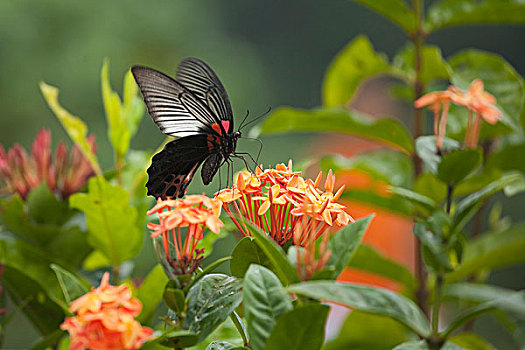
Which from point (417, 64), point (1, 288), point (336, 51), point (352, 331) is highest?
point (417, 64)

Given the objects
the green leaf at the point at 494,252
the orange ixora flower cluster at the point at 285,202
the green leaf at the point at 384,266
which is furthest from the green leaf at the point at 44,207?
the green leaf at the point at 494,252

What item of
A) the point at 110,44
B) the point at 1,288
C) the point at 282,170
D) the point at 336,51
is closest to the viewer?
the point at 282,170

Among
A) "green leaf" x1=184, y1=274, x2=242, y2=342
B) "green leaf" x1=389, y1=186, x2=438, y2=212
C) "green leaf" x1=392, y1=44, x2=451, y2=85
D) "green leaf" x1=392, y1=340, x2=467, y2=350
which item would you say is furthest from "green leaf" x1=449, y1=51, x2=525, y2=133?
"green leaf" x1=184, y1=274, x2=242, y2=342

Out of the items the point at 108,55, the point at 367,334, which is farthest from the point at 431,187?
the point at 108,55

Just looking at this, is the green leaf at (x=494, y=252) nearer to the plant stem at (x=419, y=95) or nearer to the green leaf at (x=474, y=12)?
the plant stem at (x=419, y=95)

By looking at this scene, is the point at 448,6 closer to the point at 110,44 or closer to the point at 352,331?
the point at 352,331

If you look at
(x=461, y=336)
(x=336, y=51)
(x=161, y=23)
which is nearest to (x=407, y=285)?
(x=461, y=336)

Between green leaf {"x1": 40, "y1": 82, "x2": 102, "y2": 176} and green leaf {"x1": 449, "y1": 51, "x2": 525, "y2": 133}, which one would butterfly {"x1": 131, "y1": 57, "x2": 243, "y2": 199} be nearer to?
green leaf {"x1": 40, "y1": 82, "x2": 102, "y2": 176}

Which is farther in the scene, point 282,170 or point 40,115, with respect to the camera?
point 40,115
